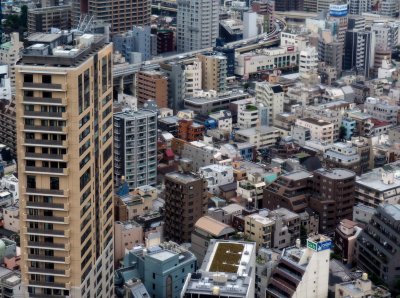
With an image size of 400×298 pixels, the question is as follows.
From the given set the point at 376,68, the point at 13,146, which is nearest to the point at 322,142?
the point at 13,146

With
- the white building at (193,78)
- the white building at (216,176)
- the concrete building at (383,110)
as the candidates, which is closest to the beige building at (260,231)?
the white building at (216,176)

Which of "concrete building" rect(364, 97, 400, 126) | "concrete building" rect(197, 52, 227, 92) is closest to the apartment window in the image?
"concrete building" rect(364, 97, 400, 126)

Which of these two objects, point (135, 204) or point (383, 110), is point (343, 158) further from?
point (383, 110)

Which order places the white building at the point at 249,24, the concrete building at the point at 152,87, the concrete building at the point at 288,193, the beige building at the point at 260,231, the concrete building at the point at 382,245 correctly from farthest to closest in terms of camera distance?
the white building at the point at 249,24, the concrete building at the point at 152,87, the concrete building at the point at 288,193, the beige building at the point at 260,231, the concrete building at the point at 382,245

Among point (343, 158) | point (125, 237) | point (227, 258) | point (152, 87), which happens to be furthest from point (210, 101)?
point (227, 258)

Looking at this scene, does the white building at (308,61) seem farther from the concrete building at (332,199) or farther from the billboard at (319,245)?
the billboard at (319,245)

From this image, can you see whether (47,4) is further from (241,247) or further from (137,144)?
(241,247)

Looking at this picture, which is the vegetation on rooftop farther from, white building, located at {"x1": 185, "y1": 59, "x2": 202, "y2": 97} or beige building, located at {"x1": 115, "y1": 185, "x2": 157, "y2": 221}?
white building, located at {"x1": 185, "y1": 59, "x2": 202, "y2": 97}
